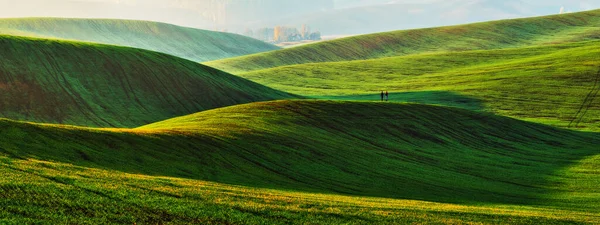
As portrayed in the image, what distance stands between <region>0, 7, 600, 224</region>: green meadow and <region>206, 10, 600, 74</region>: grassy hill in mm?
62077

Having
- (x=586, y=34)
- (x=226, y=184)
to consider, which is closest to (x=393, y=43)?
(x=586, y=34)

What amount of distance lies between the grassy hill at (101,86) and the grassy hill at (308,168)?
16.6 meters

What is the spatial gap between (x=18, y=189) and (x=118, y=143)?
495 inches

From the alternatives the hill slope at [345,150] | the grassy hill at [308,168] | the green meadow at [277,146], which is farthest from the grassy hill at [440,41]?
the grassy hill at [308,168]

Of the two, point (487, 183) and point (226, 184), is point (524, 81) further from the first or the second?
point (226, 184)

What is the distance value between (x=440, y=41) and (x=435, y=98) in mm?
94578

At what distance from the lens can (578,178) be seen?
129ft

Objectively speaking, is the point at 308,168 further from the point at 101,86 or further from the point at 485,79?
the point at 485,79

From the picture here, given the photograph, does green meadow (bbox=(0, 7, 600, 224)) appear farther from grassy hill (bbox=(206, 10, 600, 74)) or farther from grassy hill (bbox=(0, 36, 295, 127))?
grassy hill (bbox=(206, 10, 600, 74))

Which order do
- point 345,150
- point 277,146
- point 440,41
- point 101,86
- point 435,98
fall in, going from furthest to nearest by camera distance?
point 440,41, point 435,98, point 101,86, point 345,150, point 277,146

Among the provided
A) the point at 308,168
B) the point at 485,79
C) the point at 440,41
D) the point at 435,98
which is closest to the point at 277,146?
the point at 308,168

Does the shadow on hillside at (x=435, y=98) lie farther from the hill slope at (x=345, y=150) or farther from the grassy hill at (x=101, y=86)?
the hill slope at (x=345, y=150)

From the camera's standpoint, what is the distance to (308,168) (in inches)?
1296

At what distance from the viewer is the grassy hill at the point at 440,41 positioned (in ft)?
559
